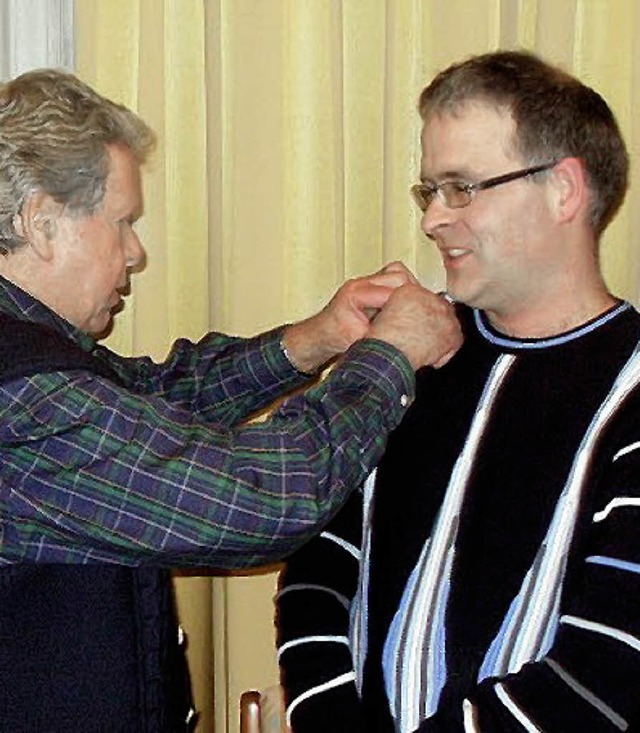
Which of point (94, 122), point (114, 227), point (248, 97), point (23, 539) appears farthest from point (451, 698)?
point (248, 97)

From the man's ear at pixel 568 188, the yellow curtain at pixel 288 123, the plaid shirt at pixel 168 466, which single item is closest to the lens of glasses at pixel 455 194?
the man's ear at pixel 568 188

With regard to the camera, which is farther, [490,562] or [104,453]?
[490,562]

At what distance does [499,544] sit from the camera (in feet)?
5.08

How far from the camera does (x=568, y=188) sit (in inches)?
64.3

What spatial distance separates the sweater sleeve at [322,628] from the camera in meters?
1.61

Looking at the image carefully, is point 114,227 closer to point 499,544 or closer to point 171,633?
point 171,633

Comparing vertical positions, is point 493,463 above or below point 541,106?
below

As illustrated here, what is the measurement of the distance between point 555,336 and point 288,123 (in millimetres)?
655

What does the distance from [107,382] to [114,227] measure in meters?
0.26

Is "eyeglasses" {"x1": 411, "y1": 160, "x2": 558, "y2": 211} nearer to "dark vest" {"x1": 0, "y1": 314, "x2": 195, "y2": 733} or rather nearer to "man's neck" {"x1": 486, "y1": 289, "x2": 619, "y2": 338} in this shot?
"man's neck" {"x1": 486, "y1": 289, "x2": 619, "y2": 338}

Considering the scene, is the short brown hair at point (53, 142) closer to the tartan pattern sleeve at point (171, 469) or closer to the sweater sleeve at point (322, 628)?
the tartan pattern sleeve at point (171, 469)

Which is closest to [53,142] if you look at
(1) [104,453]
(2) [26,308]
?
(2) [26,308]

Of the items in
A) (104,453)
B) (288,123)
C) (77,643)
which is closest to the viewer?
(104,453)

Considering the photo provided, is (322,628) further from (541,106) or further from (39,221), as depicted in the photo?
(541,106)
